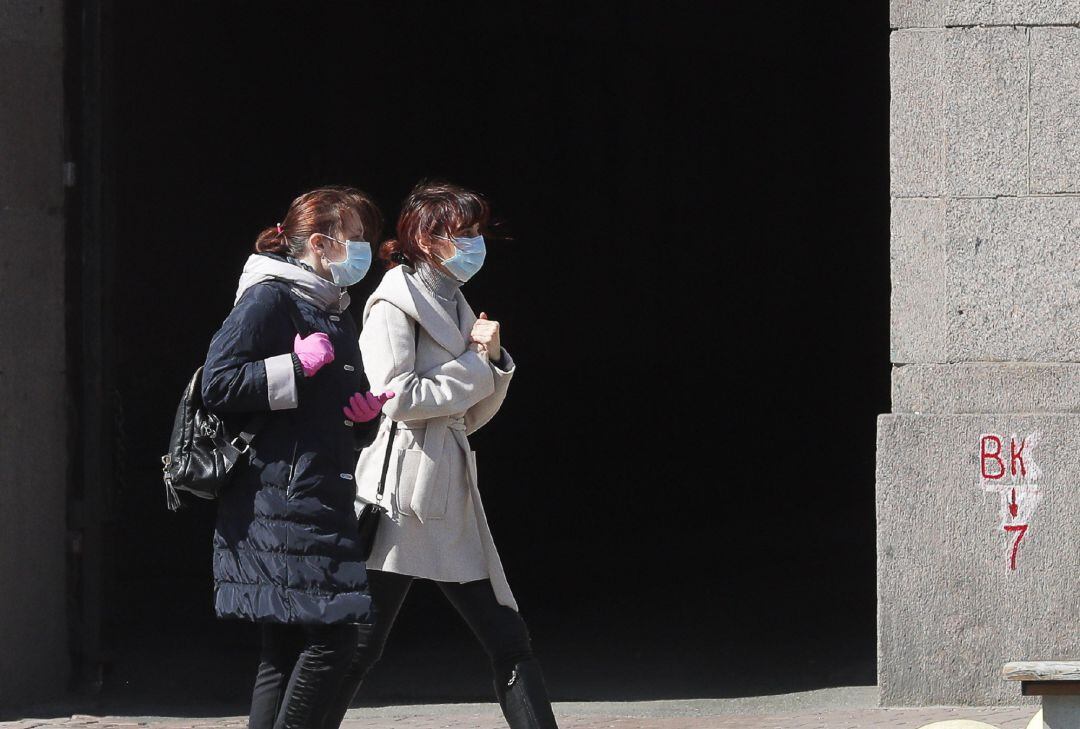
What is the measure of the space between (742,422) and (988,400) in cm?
870

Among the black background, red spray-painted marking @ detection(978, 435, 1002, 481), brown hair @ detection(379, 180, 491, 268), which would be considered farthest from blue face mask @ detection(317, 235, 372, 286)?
the black background

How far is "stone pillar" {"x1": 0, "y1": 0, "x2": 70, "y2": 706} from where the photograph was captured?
594 centimetres

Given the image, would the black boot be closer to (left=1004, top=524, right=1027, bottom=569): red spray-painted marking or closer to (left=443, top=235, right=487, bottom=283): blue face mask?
(left=443, top=235, right=487, bottom=283): blue face mask

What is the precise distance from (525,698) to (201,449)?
1163 mm

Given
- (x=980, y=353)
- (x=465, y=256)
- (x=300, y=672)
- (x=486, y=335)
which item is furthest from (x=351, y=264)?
(x=980, y=353)

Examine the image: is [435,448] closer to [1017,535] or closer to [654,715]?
[654,715]

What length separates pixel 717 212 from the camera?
14359 millimetres

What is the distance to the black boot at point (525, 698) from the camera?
4.47 metres

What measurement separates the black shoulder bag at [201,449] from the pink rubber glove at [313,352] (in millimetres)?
182

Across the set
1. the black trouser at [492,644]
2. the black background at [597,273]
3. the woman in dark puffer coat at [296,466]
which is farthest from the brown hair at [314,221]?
the black background at [597,273]

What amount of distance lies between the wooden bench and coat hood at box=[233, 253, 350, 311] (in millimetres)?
1995

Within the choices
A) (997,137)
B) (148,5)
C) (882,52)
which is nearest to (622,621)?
(997,137)

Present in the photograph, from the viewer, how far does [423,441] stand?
15.0ft

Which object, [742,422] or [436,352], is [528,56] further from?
[436,352]
